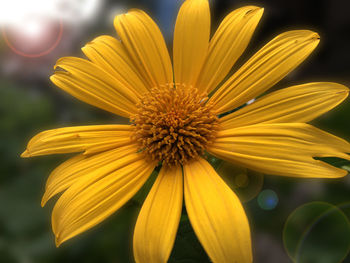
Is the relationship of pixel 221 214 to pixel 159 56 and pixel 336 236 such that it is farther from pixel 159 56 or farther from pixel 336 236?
pixel 336 236

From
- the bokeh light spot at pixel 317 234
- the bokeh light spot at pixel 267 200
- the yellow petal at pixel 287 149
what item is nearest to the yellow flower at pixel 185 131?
the yellow petal at pixel 287 149

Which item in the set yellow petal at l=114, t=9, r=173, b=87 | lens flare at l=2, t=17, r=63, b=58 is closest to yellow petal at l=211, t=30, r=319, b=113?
yellow petal at l=114, t=9, r=173, b=87

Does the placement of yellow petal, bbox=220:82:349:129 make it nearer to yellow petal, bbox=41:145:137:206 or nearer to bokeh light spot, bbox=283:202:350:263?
yellow petal, bbox=41:145:137:206

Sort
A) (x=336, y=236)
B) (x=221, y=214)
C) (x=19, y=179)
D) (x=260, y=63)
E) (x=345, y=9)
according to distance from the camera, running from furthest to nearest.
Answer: (x=345, y=9)
(x=19, y=179)
(x=336, y=236)
(x=260, y=63)
(x=221, y=214)

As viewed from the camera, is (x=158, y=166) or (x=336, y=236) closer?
(x=158, y=166)

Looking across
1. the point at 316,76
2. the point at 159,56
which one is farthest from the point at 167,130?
the point at 316,76

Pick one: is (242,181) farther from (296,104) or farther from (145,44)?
(145,44)

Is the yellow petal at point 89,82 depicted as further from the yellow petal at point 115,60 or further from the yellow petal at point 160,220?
the yellow petal at point 160,220
